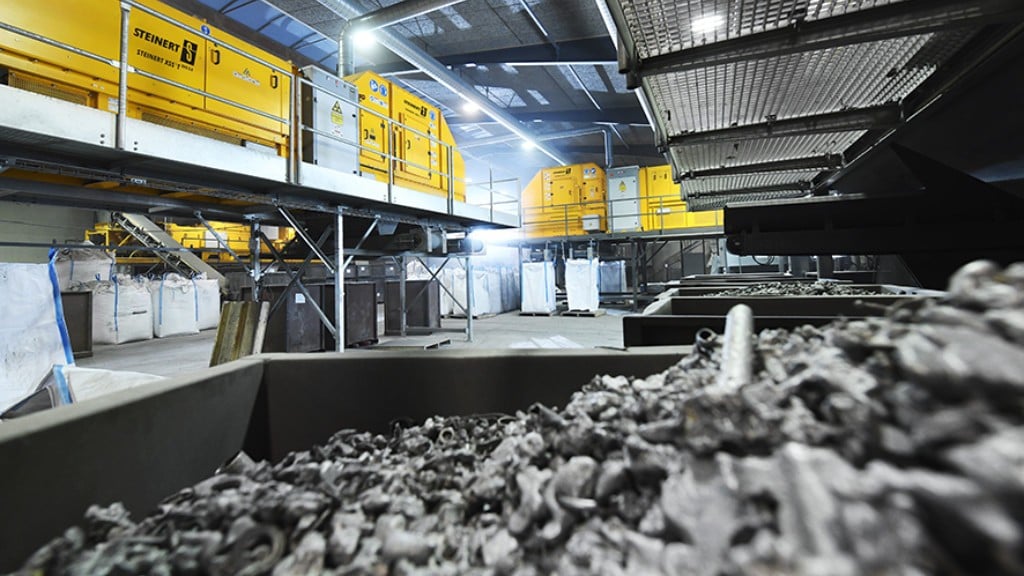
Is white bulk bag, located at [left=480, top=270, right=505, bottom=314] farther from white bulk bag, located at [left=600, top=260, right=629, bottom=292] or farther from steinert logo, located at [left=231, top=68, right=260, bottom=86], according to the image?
steinert logo, located at [left=231, top=68, right=260, bottom=86]

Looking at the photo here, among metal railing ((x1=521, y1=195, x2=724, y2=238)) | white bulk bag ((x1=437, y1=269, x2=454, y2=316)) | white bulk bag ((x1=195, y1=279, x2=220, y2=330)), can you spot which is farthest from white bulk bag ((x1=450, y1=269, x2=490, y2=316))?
white bulk bag ((x1=195, y1=279, x2=220, y2=330))

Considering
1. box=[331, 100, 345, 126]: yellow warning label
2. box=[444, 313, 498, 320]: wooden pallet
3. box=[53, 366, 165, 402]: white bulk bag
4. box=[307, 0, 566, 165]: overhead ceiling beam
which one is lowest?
box=[444, 313, 498, 320]: wooden pallet

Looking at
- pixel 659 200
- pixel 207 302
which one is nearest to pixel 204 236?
pixel 207 302

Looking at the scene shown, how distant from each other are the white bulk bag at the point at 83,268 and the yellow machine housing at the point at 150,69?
497 centimetres

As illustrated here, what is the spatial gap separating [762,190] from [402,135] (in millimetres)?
3835

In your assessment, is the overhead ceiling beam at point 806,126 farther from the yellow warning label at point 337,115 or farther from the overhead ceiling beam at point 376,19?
the overhead ceiling beam at point 376,19

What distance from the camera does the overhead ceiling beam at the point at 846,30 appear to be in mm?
1146

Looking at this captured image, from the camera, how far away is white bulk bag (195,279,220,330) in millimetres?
6867

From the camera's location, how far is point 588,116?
344 inches

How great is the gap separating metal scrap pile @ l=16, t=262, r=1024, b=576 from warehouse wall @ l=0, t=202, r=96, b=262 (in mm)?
11869

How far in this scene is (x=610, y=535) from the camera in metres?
0.55

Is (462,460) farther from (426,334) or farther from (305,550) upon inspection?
(426,334)

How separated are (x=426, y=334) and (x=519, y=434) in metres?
5.68

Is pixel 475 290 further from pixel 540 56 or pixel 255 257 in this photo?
pixel 255 257
